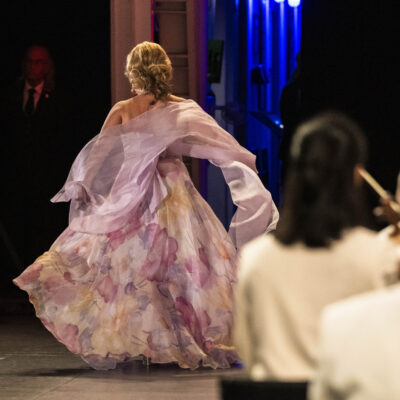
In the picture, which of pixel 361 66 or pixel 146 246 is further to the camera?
pixel 361 66

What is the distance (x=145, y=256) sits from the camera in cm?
563

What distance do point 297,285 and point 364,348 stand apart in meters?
0.55

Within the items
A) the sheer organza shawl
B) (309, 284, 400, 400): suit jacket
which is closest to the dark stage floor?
the sheer organza shawl

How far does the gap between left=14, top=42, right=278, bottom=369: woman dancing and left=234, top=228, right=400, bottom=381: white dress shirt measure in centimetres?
331

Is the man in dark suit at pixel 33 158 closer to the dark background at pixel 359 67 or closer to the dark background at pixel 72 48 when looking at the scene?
the dark background at pixel 72 48

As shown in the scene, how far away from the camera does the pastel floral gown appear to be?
18.3 ft

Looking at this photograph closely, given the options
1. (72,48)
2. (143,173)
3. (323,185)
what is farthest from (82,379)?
(72,48)

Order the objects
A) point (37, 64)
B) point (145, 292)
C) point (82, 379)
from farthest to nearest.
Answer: point (37, 64), point (145, 292), point (82, 379)

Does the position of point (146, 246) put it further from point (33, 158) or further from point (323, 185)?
point (33, 158)

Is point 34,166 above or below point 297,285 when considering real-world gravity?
below

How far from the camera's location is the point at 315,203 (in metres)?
2.22

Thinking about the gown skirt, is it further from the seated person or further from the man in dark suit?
the man in dark suit

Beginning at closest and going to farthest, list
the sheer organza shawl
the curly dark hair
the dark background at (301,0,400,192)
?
the curly dark hair, the sheer organza shawl, the dark background at (301,0,400,192)

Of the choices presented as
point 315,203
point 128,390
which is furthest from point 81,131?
point 315,203
